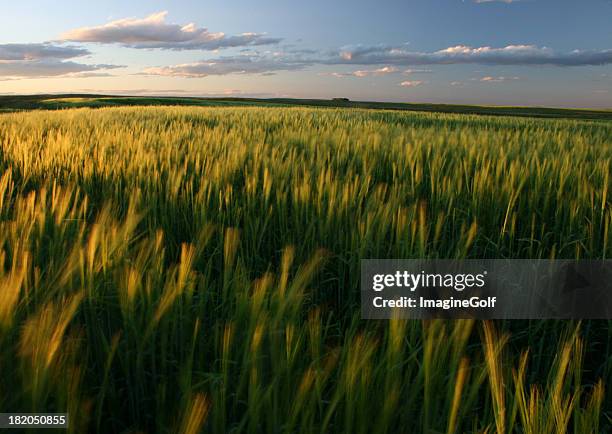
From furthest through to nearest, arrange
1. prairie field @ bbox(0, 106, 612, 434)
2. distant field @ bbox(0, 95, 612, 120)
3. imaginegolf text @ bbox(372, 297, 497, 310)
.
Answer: distant field @ bbox(0, 95, 612, 120) → imaginegolf text @ bbox(372, 297, 497, 310) → prairie field @ bbox(0, 106, 612, 434)

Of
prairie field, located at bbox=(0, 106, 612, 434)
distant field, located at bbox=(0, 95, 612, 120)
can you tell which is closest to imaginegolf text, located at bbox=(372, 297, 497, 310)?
prairie field, located at bbox=(0, 106, 612, 434)

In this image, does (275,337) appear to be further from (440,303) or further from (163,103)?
(163,103)

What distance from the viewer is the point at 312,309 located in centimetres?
131

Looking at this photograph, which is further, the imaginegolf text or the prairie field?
the imaginegolf text

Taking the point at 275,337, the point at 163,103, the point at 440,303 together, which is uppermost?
the point at 163,103

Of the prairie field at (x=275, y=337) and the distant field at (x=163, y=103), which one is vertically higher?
the distant field at (x=163, y=103)

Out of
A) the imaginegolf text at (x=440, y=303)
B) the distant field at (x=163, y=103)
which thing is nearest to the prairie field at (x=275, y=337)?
the imaginegolf text at (x=440, y=303)

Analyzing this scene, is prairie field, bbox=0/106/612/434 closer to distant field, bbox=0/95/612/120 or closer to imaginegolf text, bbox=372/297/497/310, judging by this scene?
imaginegolf text, bbox=372/297/497/310

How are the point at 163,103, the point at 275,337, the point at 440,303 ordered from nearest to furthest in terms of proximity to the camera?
the point at 275,337, the point at 440,303, the point at 163,103

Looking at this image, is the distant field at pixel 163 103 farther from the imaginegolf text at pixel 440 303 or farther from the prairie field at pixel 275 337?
the imaginegolf text at pixel 440 303

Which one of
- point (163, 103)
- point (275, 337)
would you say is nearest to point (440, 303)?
point (275, 337)

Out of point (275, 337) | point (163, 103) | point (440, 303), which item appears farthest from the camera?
point (163, 103)

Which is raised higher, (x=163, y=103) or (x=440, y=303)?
(x=163, y=103)

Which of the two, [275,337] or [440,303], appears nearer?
[275,337]
